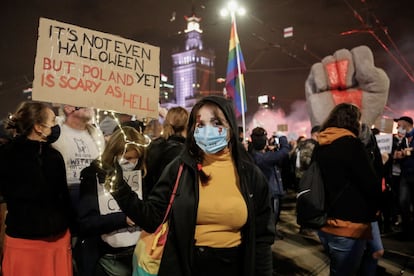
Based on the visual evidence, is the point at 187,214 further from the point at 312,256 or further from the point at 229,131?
the point at 312,256

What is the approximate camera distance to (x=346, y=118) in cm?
320

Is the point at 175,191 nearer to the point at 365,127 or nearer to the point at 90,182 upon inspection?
the point at 90,182

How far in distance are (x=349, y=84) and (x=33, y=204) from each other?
1202 cm

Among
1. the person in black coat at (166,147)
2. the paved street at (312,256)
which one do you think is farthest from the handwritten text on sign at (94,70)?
the paved street at (312,256)

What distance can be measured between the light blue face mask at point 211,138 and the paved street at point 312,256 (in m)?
3.25

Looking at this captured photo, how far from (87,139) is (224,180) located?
2.15 meters

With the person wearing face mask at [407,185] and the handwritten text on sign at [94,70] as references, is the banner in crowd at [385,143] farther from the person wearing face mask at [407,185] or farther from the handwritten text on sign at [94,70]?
the handwritten text on sign at [94,70]

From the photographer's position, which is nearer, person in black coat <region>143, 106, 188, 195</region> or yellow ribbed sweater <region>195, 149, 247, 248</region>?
yellow ribbed sweater <region>195, 149, 247, 248</region>

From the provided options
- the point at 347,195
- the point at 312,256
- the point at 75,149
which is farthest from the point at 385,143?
the point at 75,149

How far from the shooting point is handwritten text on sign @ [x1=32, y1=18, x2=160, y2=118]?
2.38 m

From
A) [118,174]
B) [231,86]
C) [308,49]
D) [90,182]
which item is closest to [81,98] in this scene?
[90,182]

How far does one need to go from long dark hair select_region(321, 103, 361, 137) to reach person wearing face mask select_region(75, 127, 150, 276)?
1844 mm

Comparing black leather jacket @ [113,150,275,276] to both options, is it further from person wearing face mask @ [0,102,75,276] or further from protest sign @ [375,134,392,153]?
protest sign @ [375,134,392,153]

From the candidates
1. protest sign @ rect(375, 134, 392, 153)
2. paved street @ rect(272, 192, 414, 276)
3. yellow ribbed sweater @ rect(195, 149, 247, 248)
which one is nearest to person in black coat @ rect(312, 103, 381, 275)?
yellow ribbed sweater @ rect(195, 149, 247, 248)
